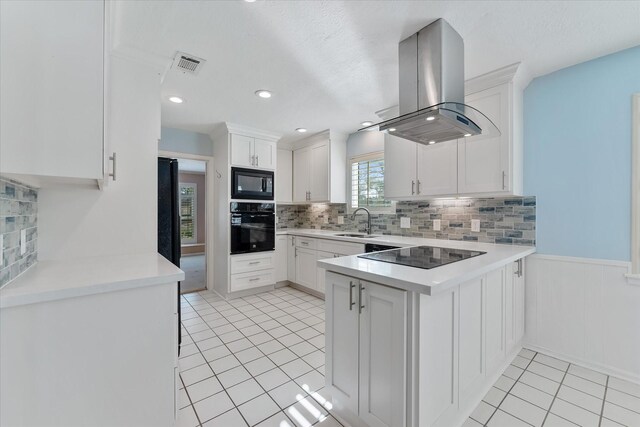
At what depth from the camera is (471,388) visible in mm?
1602

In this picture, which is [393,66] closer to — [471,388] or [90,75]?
[90,75]

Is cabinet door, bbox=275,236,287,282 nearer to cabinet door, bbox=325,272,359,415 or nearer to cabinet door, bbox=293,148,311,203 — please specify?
cabinet door, bbox=293,148,311,203

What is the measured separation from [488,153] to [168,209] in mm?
2739

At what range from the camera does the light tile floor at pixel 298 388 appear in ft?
5.13

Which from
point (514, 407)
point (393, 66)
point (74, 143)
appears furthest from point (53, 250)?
point (514, 407)

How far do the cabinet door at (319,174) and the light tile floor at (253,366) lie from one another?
5.29ft

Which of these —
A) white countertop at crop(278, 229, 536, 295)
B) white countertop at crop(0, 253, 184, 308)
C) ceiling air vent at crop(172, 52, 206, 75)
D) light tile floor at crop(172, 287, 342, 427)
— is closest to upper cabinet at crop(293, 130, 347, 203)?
light tile floor at crop(172, 287, 342, 427)

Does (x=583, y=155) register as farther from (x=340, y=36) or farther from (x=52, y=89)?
(x=52, y=89)

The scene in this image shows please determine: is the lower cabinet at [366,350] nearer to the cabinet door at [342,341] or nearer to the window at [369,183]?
the cabinet door at [342,341]

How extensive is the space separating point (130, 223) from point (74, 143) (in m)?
1.04

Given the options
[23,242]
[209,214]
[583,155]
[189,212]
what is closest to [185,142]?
[209,214]

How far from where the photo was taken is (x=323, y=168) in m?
4.10

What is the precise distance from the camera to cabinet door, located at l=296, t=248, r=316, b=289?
12.5 ft

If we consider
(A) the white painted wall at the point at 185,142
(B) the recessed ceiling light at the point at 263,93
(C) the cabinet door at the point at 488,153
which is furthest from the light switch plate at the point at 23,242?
(C) the cabinet door at the point at 488,153
